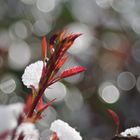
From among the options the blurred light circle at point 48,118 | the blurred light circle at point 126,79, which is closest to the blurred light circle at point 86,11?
the blurred light circle at point 126,79

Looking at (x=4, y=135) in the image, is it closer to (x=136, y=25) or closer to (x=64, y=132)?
(x=64, y=132)

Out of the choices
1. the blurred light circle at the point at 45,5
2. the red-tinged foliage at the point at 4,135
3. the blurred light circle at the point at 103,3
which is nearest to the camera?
the red-tinged foliage at the point at 4,135

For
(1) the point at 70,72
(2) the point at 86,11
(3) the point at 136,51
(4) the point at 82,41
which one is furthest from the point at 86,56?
(1) the point at 70,72

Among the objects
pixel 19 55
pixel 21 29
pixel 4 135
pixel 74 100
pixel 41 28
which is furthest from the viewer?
pixel 41 28

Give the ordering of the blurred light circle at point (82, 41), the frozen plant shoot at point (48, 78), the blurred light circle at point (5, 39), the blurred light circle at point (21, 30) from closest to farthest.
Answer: the frozen plant shoot at point (48, 78) < the blurred light circle at point (5, 39) < the blurred light circle at point (21, 30) < the blurred light circle at point (82, 41)

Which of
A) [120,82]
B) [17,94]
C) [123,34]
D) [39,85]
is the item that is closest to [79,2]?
[123,34]

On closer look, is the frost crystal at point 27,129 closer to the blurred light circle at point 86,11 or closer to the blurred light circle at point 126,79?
the blurred light circle at point 126,79

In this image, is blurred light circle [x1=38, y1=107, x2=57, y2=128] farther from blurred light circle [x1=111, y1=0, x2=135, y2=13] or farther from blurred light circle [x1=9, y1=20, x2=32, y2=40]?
blurred light circle [x1=111, y1=0, x2=135, y2=13]

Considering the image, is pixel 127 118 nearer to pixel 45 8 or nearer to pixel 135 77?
pixel 135 77
